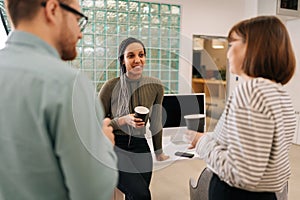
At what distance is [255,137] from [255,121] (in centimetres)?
5

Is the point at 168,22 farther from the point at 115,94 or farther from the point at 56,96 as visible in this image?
the point at 56,96

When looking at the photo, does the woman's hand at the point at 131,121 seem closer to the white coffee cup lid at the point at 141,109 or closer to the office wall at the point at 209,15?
the white coffee cup lid at the point at 141,109

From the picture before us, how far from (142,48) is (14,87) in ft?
2.96

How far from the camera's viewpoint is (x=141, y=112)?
4.85 ft

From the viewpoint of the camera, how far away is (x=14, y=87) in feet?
2.18

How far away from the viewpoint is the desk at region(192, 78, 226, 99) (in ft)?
5.36

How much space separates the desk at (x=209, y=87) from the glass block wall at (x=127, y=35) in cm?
12

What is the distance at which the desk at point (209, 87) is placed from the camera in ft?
5.36

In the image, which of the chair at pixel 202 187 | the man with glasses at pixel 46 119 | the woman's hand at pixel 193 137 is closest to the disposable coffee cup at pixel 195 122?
the woman's hand at pixel 193 137

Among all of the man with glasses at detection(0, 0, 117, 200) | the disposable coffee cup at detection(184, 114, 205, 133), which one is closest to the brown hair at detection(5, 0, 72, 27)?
the man with glasses at detection(0, 0, 117, 200)

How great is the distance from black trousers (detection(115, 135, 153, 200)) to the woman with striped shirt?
2.12 ft

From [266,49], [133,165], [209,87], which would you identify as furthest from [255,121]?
[133,165]

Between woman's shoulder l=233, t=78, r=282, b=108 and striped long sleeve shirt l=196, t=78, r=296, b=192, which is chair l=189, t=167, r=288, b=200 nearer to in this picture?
striped long sleeve shirt l=196, t=78, r=296, b=192

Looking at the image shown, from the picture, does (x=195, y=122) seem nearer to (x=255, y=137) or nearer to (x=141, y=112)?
(x=141, y=112)
